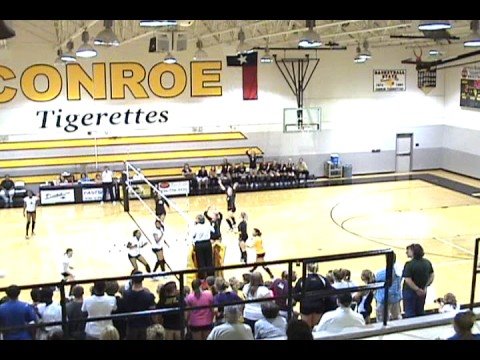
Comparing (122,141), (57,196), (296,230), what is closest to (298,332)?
(296,230)

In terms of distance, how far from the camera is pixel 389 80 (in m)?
28.7

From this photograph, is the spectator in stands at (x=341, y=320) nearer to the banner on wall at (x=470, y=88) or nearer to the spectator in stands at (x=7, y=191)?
the spectator in stands at (x=7, y=191)

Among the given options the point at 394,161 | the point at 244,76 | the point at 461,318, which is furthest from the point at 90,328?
the point at 394,161

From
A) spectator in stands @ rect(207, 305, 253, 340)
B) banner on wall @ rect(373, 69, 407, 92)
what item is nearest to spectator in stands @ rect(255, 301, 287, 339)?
spectator in stands @ rect(207, 305, 253, 340)

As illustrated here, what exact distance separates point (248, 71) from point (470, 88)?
9.90 metres

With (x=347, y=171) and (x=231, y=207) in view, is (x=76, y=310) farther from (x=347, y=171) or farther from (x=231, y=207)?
(x=347, y=171)

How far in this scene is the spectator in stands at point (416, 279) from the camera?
8180 millimetres

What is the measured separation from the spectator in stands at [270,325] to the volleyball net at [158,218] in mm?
7465

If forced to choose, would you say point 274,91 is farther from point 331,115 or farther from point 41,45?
point 41,45

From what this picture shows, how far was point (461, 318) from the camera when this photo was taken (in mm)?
4578

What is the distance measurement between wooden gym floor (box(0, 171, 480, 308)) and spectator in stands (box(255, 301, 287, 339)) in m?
5.91
